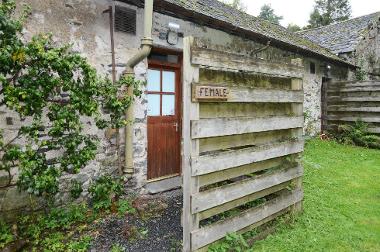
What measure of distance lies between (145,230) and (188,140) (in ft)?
5.45

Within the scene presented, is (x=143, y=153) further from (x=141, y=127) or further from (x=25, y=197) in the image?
(x=25, y=197)

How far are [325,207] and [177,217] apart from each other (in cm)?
236

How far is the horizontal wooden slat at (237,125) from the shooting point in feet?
10.0

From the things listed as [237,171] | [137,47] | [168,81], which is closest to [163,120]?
[168,81]

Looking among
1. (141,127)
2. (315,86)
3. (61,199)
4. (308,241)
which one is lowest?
(308,241)

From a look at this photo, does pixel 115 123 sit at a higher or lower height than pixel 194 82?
lower

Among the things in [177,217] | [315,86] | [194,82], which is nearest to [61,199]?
[177,217]

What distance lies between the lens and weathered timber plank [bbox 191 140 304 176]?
10.1ft

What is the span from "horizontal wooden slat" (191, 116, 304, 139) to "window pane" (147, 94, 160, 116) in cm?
248

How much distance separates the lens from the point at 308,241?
12.5ft

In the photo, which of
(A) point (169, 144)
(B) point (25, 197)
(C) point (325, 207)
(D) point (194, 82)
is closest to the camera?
(D) point (194, 82)

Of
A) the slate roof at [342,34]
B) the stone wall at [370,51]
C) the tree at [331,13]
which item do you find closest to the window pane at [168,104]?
the slate roof at [342,34]

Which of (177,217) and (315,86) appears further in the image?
(315,86)

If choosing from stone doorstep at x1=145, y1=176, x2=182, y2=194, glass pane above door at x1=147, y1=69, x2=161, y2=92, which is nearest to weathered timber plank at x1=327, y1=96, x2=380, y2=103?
→ stone doorstep at x1=145, y1=176, x2=182, y2=194
